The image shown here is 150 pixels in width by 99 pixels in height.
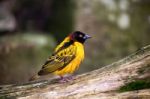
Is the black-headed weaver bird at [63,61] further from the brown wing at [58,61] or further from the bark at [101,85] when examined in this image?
the bark at [101,85]

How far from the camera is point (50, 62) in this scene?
405 inches

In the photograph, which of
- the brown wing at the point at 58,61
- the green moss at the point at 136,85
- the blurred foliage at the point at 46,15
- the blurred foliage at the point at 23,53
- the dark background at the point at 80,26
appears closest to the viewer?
the green moss at the point at 136,85

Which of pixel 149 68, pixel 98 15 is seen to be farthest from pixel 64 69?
pixel 98 15

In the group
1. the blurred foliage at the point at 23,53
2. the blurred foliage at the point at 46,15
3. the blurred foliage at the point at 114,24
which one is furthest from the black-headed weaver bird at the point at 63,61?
the blurred foliage at the point at 46,15

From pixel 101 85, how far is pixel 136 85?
1.66 ft

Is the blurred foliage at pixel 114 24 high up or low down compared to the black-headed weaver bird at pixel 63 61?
up

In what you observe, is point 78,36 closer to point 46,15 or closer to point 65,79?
point 65,79

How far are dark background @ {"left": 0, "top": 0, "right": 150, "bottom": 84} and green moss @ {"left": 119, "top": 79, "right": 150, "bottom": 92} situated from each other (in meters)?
7.91

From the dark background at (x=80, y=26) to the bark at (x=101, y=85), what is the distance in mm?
7150

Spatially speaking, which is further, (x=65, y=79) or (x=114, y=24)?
(x=114, y=24)

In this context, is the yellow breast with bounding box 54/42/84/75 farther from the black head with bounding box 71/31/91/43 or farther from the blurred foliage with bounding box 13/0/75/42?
the blurred foliage with bounding box 13/0/75/42

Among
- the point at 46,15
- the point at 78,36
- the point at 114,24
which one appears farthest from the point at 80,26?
the point at 78,36

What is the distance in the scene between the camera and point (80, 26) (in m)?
18.0

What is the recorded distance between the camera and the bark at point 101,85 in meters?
9.38
